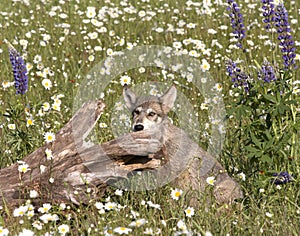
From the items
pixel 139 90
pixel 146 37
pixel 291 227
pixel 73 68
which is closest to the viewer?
pixel 291 227

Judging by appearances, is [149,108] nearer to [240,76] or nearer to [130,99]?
[130,99]

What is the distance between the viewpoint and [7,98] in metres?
7.61

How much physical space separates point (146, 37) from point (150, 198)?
495cm

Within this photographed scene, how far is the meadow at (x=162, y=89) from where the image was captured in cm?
449

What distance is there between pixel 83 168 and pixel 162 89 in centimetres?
301

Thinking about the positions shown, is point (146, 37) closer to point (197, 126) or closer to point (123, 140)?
point (197, 126)

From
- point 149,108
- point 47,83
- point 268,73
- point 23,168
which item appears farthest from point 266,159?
point 47,83

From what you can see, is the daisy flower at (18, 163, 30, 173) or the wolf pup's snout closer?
the daisy flower at (18, 163, 30, 173)

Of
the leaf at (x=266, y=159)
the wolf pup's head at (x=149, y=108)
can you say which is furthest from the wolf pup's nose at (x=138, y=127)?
the leaf at (x=266, y=159)

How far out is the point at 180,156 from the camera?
5527 mm

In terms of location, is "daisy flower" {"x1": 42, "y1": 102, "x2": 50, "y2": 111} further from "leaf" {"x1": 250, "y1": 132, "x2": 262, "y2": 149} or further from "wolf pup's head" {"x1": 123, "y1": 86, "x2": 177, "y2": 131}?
"leaf" {"x1": 250, "y1": 132, "x2": 262, "y2": 149}

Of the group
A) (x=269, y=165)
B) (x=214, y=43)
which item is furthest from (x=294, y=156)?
(x=214, y=43)

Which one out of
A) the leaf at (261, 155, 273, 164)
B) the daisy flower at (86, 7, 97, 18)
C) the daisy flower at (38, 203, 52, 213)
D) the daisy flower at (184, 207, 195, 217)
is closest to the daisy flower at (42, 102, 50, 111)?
the daisy flower at (38, 203, 52, 213)

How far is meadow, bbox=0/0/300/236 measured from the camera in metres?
4.49
